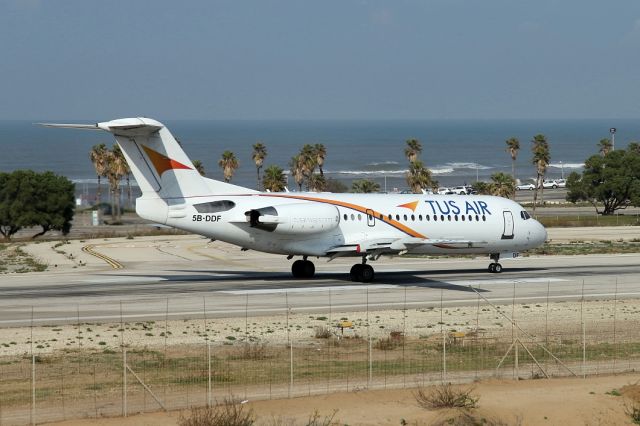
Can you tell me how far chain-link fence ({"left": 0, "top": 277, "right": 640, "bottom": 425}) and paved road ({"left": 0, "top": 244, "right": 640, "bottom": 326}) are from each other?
376 millimetres

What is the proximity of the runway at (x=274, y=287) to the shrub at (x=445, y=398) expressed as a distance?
13.8 meters

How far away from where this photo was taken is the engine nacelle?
4134 centimetres

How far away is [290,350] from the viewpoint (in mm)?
25141

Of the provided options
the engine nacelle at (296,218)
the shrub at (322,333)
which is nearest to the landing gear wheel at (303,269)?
the engine nacelle at (296,218)

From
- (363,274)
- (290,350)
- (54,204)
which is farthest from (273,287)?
(54,204)

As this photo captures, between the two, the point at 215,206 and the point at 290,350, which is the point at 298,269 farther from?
the point at 290,350

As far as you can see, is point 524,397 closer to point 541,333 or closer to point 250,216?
point 541,333

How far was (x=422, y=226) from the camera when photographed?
149 feet

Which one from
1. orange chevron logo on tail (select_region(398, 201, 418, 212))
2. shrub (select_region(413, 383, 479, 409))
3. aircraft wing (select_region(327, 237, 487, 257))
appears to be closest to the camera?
shrub (select_region(413, 383, 479, 409))

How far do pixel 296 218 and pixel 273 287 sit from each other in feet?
9.96

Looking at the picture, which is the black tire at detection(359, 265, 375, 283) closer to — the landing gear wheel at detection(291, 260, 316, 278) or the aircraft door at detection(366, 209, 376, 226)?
the aircraft door at detection(366, 209, 376, 226)

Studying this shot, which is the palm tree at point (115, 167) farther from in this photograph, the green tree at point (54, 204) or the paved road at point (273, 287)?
the paved road at point (273, 287)

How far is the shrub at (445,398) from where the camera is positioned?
20.4 m

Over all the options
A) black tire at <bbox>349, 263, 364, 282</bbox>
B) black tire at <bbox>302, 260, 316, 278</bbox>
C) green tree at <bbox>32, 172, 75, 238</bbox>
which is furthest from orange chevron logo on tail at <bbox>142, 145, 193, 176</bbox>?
green tree at <bbox>32, 172, 75, 238</bbox>
